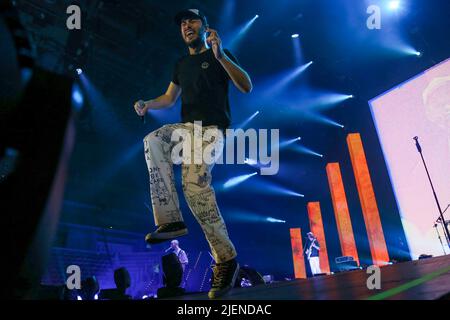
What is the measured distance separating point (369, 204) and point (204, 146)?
9.53 m

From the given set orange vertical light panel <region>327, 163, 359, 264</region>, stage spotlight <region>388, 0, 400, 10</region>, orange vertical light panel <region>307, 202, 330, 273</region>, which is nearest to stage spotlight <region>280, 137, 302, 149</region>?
orange vertical light panel <region>327, 163, 359, 264</region>

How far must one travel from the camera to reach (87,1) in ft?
25.9

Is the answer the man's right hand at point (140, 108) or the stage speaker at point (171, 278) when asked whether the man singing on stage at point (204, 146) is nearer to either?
the man's right hand at point (140, 108)

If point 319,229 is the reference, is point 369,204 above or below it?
below

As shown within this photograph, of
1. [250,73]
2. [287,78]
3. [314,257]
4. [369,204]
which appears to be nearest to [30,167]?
[369,204]

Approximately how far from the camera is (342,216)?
12.0 meters

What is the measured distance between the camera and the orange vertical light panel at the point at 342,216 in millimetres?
11626

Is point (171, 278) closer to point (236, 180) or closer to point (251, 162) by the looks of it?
point (236, 180)

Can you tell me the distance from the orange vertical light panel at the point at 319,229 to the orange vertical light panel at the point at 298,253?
1308 millimetres

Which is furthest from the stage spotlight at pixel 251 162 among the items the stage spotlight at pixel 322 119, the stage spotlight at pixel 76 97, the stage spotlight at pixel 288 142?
the stage spotlight at pixel 76 97

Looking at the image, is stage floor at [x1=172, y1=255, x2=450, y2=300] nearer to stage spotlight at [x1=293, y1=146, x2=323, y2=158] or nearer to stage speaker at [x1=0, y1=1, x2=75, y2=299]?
stage speaker at [x1=0, y1=1, x2=75, y2=299]

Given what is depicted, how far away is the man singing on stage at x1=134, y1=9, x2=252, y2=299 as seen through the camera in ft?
7.37

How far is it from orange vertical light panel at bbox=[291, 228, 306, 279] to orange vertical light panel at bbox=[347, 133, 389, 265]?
5064 mm
